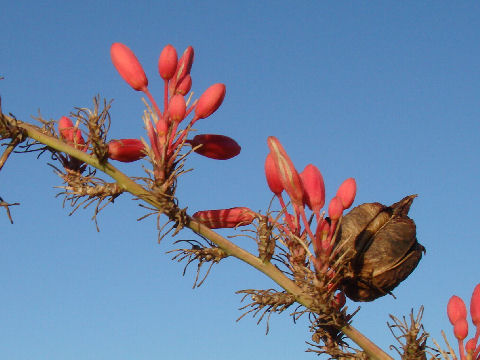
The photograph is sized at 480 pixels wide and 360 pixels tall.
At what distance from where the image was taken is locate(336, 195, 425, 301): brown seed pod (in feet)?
10.6

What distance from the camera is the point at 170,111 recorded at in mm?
2859

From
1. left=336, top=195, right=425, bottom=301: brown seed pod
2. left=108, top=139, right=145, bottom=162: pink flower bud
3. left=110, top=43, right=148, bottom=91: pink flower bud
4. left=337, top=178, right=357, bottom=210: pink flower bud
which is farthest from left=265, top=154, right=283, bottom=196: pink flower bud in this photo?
left=110, top=43, right=148, bottom=91: pink flower bud

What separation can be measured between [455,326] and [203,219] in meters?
1.50

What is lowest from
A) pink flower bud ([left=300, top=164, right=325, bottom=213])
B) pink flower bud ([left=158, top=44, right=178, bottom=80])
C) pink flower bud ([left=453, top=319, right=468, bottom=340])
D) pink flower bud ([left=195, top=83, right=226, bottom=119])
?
pink flower bud ([left=453, top=319, right=468, bottom=340])

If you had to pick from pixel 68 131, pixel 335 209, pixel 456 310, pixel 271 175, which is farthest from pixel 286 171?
pixel 456 310

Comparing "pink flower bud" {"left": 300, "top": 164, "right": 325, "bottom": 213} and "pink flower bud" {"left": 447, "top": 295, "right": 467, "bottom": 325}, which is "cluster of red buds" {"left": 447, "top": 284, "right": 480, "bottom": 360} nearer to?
"pink flower bud" {"left": 447, "top": 295, "right": 467, "bottom": 325}

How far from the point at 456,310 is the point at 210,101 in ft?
5.82

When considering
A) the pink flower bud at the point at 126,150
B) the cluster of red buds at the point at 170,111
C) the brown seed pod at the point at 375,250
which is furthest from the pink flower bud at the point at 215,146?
the brown seed pod at the point at 375,250

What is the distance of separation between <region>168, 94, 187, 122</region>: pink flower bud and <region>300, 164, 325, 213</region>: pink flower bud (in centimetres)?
72

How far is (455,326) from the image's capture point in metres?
3.24

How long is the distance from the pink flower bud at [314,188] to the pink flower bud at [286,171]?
0.27 feet

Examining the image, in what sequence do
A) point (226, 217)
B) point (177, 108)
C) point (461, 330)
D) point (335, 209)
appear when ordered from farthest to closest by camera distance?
point (461, 330)
point (226, 217)
point (335, 209)
point (177, 108)

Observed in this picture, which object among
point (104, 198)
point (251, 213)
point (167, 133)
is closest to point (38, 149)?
point (104, 198)

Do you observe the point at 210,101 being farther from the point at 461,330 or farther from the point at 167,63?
the point at 461,330
